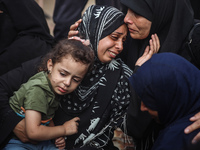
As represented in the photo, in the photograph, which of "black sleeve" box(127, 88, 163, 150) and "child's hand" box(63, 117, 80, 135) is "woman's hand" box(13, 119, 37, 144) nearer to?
"child's hand" box(63, 117, 80, 135)

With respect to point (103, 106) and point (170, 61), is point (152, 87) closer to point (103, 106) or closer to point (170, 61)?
point (170, 61)

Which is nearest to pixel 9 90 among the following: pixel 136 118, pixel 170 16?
pixel 136 118

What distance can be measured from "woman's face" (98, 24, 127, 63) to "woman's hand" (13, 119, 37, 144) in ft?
2.79

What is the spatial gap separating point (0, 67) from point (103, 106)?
1.07 metres

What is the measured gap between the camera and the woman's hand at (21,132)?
1.80 m

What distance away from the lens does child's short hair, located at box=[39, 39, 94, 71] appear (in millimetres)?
1812

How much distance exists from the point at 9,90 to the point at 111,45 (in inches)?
36.9

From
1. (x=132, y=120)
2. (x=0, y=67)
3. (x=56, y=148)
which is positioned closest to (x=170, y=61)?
(x=132, y=120)

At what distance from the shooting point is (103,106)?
203 cm

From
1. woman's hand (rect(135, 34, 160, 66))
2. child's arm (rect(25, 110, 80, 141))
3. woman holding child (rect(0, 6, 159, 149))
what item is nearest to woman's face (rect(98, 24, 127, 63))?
woman holding child (rect(0, 6, 159, 149))

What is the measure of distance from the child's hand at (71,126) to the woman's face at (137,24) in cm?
90

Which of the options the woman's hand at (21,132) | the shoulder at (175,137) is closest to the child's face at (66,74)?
the woman's hand at (21,132)

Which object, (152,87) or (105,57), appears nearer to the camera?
(152,87)

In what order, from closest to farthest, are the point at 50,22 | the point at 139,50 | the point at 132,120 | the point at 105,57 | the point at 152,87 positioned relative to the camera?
1. the point at 152,87
2. the point at 132,120
3. the point at 105,57
4. the point at 139,50
5. the point at 50,22
